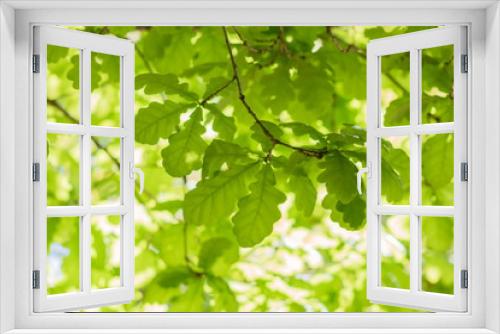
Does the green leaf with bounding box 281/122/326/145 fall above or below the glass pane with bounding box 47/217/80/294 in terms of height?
above

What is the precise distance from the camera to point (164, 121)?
2.38 m

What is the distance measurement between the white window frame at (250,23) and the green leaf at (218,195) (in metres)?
0.70

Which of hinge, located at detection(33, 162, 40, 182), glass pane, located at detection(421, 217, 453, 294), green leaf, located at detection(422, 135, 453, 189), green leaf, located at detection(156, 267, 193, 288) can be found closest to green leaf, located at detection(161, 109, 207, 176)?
hinge, located at detection(33, 162, 40, 182)

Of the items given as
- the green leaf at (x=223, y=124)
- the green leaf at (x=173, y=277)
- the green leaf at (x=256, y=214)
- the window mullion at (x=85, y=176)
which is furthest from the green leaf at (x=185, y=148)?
the green leaf at (x=173, y=277)

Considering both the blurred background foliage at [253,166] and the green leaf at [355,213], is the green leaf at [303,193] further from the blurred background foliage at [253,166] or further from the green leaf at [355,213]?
the green leaf at [355,213]

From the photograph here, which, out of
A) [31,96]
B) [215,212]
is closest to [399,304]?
[215,212]

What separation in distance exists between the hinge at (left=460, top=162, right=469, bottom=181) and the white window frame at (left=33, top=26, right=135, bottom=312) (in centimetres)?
103

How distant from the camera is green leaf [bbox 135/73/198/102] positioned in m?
2.27

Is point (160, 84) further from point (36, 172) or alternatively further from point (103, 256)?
point (103, 256)

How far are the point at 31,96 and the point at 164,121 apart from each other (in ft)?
2.18

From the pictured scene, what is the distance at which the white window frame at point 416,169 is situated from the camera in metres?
1.80

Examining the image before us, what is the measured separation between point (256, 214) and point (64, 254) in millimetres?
1630

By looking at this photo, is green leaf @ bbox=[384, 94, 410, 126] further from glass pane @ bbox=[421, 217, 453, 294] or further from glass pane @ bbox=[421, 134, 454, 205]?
glass pane @ bbox=[421, 217, 453, 294]

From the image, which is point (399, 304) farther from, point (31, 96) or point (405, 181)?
point (31, 96)
